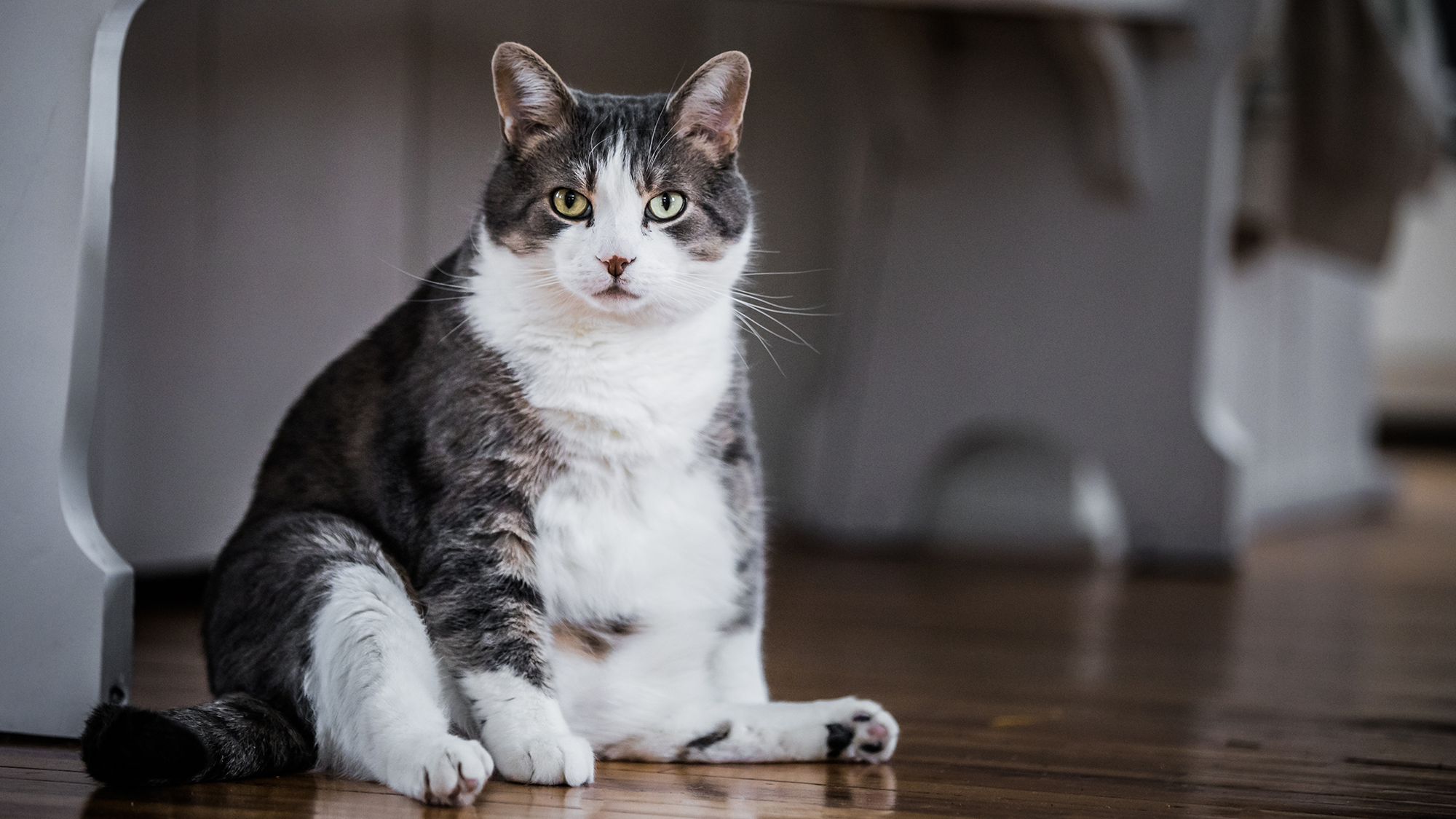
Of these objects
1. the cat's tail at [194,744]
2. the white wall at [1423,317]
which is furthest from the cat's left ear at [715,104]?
the white wall at [1423,317]

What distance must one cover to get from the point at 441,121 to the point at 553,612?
1.36 feet

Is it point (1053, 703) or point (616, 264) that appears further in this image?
point (1053, 703)

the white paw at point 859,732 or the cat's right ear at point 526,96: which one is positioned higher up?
the cat's right ear at point 526,96

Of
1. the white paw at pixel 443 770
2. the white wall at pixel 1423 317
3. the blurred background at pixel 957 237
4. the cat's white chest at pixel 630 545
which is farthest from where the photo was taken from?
the white wall at pixel 1423 317

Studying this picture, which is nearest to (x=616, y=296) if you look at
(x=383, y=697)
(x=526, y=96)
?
(x=526, y=96)

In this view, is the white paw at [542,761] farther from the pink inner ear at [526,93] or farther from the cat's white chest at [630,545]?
the pink inner ear at [526,93]

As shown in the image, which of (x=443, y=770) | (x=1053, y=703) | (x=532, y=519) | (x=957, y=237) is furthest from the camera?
(x=957, y=237)

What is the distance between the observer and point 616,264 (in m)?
0.89

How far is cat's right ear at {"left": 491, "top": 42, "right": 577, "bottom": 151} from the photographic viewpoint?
872 mm

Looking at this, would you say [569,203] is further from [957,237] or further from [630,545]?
[957,237]

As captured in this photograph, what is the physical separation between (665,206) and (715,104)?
8 cm

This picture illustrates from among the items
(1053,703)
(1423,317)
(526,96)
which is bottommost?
(1053,703)

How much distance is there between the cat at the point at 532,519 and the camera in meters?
0.89

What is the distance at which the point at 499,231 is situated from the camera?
3.05ft
